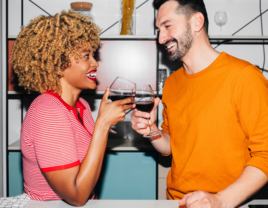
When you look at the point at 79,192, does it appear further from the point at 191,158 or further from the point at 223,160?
the point at 223,160

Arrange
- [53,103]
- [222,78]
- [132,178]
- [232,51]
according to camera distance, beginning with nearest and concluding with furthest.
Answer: [53,103] < [222,78] < [132,178] < [232,51]

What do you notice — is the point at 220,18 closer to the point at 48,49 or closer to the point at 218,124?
the point at 218,124

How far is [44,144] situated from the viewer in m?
1.07

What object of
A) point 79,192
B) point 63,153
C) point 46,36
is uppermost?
point 46,36

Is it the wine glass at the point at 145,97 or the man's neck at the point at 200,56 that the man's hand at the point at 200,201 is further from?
the man's neck at the point at 200,56

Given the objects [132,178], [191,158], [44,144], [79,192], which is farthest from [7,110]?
[191,158]

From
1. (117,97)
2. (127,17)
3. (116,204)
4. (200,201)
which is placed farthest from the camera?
(127,17)

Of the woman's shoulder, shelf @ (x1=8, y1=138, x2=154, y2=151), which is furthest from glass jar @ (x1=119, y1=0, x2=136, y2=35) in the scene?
the woman's shoulder

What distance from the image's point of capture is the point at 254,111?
1.11 metres

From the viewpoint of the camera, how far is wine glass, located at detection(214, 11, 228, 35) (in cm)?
236

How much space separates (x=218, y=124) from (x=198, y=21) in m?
0.64

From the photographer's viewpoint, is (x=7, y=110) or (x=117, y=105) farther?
(x=7, y=110)

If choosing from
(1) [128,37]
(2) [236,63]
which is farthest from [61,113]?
(1) [128,37]

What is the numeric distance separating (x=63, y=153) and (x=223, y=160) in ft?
2.68
